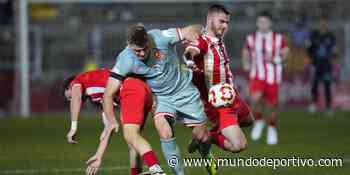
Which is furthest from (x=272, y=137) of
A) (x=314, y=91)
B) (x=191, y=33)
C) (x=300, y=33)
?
(x=300, y=33)

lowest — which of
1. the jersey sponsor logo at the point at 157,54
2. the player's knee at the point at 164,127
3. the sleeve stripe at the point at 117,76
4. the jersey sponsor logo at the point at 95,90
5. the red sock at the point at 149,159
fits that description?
the red sock at the point at 149,159

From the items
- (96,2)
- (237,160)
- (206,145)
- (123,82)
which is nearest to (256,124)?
(237,160)

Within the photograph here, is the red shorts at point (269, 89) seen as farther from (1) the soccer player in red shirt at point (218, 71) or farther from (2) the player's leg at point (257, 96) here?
(1) the soccer player in red shirt at point (218, 71)

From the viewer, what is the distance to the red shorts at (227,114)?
12898 millimetres

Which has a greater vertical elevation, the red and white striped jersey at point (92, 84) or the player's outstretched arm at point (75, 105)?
the red and white striped jersey at point (92, 84)

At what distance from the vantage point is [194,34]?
488 inches

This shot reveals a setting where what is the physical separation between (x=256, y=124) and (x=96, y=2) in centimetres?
1356

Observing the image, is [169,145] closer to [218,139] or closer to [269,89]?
[218,139]

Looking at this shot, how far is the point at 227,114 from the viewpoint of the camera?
12.9 m

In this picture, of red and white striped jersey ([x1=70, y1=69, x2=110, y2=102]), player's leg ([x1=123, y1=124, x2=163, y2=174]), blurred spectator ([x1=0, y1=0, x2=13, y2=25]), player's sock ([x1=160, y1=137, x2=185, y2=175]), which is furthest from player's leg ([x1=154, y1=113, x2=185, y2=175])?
blurred spectator ([x1=0, y1=0, x2=13, y2=25])

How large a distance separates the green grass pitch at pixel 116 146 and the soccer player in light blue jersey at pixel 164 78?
126 cm

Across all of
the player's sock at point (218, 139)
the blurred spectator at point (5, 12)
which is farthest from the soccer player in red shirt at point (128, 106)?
the blurred spectator at point (5, 12)

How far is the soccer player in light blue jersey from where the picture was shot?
1179 cm

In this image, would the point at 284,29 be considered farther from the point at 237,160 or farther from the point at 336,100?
the point at 237,160
